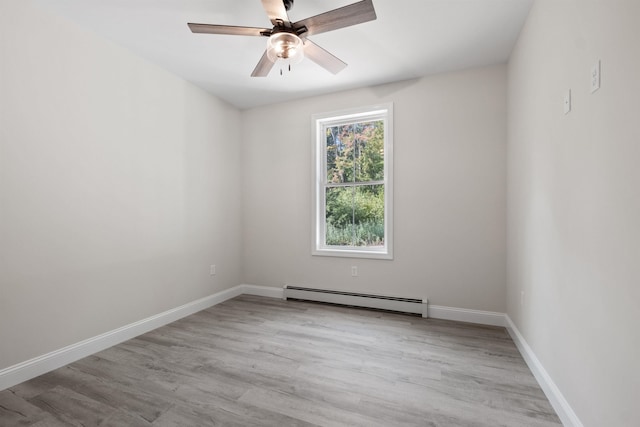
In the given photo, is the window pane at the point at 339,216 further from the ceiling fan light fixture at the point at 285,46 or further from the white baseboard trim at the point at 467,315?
the ceiling fan light fixture at the point at 285,46

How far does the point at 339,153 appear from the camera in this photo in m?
3.79

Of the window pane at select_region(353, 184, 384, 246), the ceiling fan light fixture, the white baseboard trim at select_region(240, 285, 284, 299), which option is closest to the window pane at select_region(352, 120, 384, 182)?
the window pane at select_region(353, 184, 384, 246)

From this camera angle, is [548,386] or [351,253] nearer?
[548,386]

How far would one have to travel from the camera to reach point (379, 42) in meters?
2.59

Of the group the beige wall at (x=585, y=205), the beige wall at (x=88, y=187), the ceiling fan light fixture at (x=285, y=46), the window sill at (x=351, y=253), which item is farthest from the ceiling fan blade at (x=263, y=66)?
the window sill at (x=351, y=253)

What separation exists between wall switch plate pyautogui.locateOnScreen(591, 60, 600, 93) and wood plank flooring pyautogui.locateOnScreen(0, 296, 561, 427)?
68.2 inches

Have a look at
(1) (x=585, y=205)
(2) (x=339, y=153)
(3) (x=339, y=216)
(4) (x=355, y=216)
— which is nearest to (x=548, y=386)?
(1) (x=585, y=205)

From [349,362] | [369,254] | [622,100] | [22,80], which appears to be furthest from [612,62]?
[22,80]

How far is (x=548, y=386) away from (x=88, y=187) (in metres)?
3.61

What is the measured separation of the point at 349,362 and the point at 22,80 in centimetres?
311

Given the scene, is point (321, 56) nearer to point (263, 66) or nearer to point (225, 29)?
point (263, 66)

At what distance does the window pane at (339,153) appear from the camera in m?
3.73

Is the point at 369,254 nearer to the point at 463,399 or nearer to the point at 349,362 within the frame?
the point at 349,362

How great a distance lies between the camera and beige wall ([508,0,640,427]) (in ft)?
3.58
